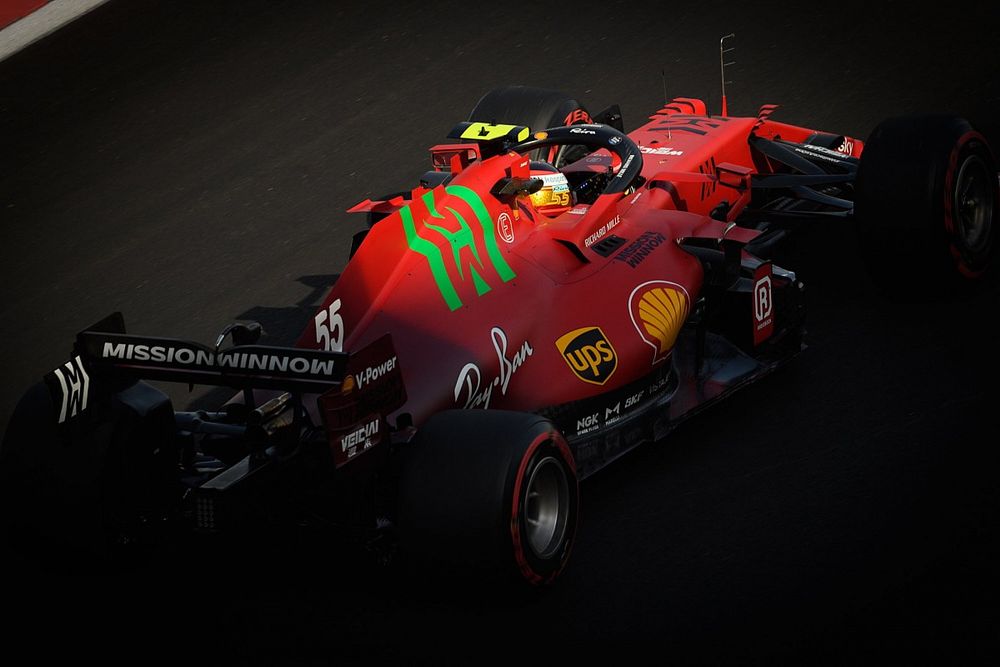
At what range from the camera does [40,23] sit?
1405 cm

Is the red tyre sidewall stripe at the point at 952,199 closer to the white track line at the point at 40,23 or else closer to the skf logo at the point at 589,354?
the skf logo at the point at 589,354

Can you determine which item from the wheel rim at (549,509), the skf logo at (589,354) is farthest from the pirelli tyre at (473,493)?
the skf logo at (589,354)

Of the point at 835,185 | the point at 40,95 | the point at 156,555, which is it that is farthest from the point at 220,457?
the point at 40,95

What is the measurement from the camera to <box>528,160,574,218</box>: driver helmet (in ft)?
24.3

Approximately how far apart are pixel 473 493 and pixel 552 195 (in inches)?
101

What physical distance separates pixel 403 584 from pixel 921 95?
711 cm

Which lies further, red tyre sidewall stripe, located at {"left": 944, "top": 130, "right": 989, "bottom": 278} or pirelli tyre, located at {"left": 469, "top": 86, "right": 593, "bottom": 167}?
pirelli tyre, located at {"left": 469, "top": 86, "right": 593, "bottom": 167}

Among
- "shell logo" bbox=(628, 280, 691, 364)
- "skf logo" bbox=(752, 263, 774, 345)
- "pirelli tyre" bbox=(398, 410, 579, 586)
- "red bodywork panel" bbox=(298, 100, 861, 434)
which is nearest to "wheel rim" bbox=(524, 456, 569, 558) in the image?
"pirelli tyre" bbox=(398, 410, 579, 586)

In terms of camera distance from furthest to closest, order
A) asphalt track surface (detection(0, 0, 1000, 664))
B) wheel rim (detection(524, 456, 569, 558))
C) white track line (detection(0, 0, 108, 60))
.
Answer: white track line (detection(0, 0, 108, 60)), wheel rim (detection(524, 456, 569, 558)), asphalt track surface (detection(0, 0, 1000, 664))

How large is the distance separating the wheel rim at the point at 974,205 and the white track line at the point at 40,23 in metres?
9.40

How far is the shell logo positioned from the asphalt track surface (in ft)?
1.57

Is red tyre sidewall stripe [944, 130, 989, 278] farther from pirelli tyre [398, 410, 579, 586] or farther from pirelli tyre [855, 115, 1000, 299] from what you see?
pirelli tyre [398, 410, 579, 586]

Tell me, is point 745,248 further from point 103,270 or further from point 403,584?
point 103,270

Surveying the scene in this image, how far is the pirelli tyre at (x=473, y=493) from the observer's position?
5258 millimetres
